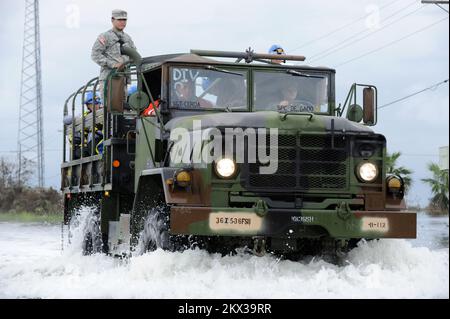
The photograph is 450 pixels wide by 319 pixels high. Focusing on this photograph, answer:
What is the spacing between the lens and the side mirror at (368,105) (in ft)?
37.0

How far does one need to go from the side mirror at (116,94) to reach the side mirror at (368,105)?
2839 millimetres

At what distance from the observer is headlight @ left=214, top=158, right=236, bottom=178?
9539mm

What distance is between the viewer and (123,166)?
12.2 meters

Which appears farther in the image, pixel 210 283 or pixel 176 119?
pixel 176 119

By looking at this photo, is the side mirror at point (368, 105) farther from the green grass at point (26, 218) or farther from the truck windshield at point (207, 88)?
the green grass at point (26, 218)

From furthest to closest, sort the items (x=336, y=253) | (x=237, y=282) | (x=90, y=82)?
(x=90, y=82) → (x=336, y=253) → (x=237, y=282)

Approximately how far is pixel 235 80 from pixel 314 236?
2.39m

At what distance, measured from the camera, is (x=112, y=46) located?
12773mm

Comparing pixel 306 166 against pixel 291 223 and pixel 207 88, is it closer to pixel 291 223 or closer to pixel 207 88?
pixel 291 223

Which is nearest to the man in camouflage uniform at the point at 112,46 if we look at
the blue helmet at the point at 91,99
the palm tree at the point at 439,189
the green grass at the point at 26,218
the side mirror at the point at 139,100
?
the blue helmet at the point at 91,99

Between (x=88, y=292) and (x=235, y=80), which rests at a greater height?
(x=235, y=80)

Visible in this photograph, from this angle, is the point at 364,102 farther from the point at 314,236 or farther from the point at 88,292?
the point at 88,292

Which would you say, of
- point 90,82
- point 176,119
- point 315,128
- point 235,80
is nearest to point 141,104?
point 176,119

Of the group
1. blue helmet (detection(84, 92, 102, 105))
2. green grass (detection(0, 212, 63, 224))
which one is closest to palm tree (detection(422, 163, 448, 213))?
green grass (detection(0, 212, 63, 224))
